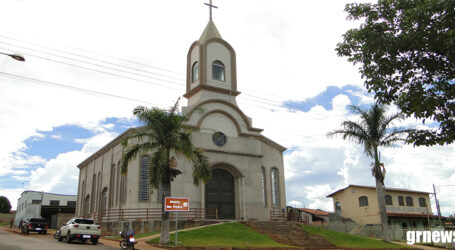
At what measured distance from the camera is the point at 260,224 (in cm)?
2411

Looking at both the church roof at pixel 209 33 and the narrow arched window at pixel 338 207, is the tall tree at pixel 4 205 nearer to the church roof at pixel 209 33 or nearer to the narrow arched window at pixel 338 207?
the narrow arched window at pixel 338 207

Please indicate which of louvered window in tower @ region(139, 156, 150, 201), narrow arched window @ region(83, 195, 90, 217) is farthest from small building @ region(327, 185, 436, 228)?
narrow arched window @ region(83, 195, 90, 217)

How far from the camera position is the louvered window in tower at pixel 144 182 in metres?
Answer: 25.5

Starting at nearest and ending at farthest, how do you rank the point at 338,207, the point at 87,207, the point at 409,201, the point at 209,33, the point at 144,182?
the point at 144,182 < the point at 209,33 < the point at 87,207 < the point at 409,201 < the point at 338,207

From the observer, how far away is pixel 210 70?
3081 cm

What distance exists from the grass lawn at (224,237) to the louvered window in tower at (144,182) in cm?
581

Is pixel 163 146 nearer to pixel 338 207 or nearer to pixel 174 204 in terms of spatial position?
pixel 174 204

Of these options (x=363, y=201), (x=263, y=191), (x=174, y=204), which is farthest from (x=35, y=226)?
(x=363, y=201)

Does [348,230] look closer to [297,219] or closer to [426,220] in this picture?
[297,219]

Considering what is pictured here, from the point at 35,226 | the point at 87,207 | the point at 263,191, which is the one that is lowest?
the point at 35,226

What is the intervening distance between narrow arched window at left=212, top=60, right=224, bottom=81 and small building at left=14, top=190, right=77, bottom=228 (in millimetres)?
29395

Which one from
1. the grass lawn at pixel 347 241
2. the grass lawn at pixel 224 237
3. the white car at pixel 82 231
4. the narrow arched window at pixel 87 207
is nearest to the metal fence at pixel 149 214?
the grass lawn at pixel 224 237

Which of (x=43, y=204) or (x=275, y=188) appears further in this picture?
(x=43, y=204)

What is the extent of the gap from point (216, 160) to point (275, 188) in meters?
6.16
